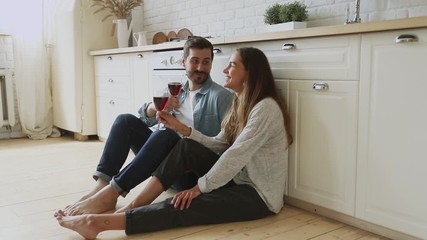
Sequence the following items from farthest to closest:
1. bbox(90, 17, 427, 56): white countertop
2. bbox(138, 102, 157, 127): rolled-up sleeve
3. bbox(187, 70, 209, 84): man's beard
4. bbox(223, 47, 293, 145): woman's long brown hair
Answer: bbox(138, 102, 157, 127): rolled-up sleeve, bbox(187, 70, 209, 84): man's beard, bbox(223, 47, 293, 145): woman's long brown hair, bbox(90, 17, 427, 56): white countertop

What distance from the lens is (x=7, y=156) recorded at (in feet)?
11.0

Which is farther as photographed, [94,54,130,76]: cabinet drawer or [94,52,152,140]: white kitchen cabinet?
[94,54,130,76]: cabinet drawer

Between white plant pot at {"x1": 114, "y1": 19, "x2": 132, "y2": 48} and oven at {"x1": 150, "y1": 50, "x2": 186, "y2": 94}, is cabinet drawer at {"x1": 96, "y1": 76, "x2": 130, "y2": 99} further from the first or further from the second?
oven at {"x1": 150, "y1": 50, "x2": 186, "y2": 94}

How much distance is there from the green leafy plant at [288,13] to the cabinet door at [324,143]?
0.64 metres

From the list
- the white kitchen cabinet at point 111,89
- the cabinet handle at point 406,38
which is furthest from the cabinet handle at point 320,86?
the white kitchen cabinet at point 111,89

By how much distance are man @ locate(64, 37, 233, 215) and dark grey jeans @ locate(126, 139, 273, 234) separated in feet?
0.31

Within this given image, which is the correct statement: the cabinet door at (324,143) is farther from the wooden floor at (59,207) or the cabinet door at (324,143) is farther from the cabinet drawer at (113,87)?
the cabinet drawer at (113,87)

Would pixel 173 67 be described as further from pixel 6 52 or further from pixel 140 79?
pixel 6 52

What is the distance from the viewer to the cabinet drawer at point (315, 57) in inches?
68.6

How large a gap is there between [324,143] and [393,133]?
33 cm

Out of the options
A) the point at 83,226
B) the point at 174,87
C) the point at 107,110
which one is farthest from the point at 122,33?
the point at 83,226

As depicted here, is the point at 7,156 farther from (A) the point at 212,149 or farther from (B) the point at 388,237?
(B) the point at 388,237

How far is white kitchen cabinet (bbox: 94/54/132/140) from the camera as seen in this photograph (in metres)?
3.53

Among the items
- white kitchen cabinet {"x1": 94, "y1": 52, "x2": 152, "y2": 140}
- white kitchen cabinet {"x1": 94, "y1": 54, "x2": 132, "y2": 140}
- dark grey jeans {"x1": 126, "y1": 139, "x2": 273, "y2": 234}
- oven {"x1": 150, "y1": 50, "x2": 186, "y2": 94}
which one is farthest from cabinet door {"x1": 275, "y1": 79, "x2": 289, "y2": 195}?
white kitchen cabinet {"x1": 94, "y1": 54, "x2": 132, "y2": 140}
